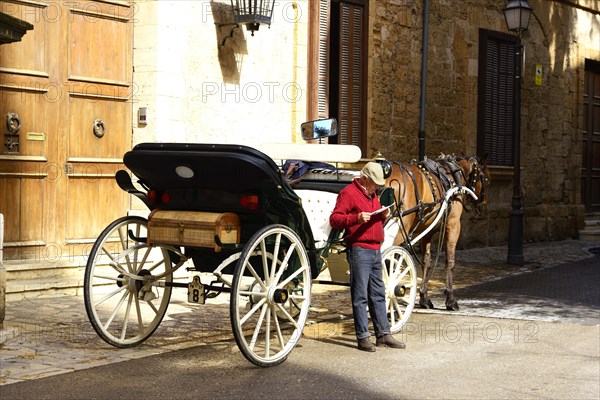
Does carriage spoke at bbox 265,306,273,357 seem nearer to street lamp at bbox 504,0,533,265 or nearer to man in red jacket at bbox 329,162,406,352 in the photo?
man in red jacket at bbox 329,162,406,352

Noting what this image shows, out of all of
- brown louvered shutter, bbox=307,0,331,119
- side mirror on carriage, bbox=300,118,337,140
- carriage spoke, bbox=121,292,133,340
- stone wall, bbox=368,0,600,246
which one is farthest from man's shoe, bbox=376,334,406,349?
stone wall, bbox=368,0,600,246

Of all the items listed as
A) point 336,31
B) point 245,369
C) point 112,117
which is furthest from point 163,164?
point 336,31

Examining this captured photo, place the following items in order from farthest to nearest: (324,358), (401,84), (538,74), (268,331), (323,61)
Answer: (538,74) < (401,84) < (323,61) < (324,358) < (268,331)

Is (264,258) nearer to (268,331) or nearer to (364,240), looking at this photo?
(268,331)

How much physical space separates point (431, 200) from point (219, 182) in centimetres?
339

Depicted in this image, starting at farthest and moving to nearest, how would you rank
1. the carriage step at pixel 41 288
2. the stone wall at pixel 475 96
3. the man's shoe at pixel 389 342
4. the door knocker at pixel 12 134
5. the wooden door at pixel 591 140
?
the wooden door at pixel 591 140 < the stone wall at pixel 475 96 < the door knocker at pixel 12 134 < the carriage step at pixel 41 288 < the man's shoe at pixel 389 342

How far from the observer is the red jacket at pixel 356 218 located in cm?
778

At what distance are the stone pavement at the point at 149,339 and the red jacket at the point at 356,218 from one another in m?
1.11

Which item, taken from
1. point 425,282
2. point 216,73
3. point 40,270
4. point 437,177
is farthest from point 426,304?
point 216,73

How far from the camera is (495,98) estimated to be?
18.9 metres

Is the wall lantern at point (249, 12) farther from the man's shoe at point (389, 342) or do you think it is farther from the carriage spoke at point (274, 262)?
the carriage spoke at point (274, 262)

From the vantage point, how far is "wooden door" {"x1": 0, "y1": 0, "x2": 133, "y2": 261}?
10.5 m

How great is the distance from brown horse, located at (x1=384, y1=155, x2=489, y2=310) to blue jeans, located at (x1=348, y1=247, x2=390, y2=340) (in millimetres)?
1056

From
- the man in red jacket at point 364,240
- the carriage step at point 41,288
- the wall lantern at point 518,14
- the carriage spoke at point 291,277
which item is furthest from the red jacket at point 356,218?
the wall lantern at point 518,14
